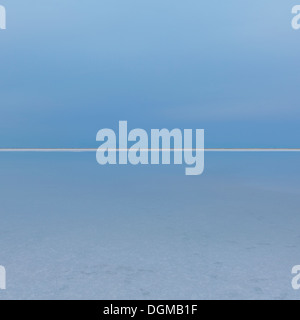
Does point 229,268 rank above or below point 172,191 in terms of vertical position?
below

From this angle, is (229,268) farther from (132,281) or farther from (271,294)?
(132,281)

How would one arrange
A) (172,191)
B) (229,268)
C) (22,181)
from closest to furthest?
(229,268) < (172,191) < (22,181)

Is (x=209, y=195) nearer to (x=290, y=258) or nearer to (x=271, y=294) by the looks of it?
(x=290, y=258)

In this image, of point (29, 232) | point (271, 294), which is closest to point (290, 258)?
point (271, 294)

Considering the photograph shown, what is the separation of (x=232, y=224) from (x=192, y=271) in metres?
0.71

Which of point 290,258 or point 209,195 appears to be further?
point 209,195

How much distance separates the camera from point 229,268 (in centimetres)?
130
